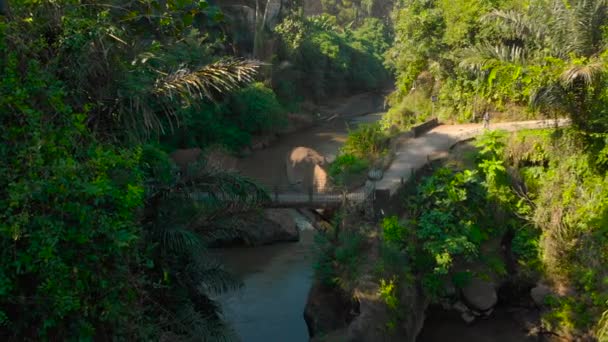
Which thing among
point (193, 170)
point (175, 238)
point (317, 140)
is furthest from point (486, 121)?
point (317, 140)

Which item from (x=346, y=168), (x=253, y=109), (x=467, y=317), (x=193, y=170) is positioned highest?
(x=253, y=109)

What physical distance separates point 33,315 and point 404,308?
7993 millimetres

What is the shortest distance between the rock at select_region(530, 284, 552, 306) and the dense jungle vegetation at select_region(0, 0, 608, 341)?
0.79 feet

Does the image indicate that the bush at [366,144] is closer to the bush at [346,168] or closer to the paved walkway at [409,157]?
the paved walkway at [409,157]

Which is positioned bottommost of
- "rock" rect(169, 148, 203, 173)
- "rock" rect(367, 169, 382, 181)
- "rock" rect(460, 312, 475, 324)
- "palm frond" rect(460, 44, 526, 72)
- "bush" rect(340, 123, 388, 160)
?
"rock" rect(460, 312, 475, 324)

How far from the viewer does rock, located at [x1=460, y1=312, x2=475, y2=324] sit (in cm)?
1323

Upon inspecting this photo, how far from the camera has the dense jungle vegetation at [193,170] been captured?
5859 mm

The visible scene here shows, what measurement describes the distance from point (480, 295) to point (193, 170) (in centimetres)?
778

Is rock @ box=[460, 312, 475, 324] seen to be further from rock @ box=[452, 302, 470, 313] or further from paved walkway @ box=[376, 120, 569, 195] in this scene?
paved walkway @ box=[376, 120, 569, 195]

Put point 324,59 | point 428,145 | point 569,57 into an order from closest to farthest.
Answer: point 569,57
point 428,145
point 324,59

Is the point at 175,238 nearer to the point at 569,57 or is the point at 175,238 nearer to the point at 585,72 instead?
the point at 585,72

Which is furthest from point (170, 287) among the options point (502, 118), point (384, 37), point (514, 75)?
point (384, 37)

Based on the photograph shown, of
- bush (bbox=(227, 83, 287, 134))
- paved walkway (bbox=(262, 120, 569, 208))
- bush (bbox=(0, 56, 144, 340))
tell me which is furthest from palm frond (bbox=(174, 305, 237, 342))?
bush (bbox=(227, 83, 287, 134))

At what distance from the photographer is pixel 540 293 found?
44.1 ft
